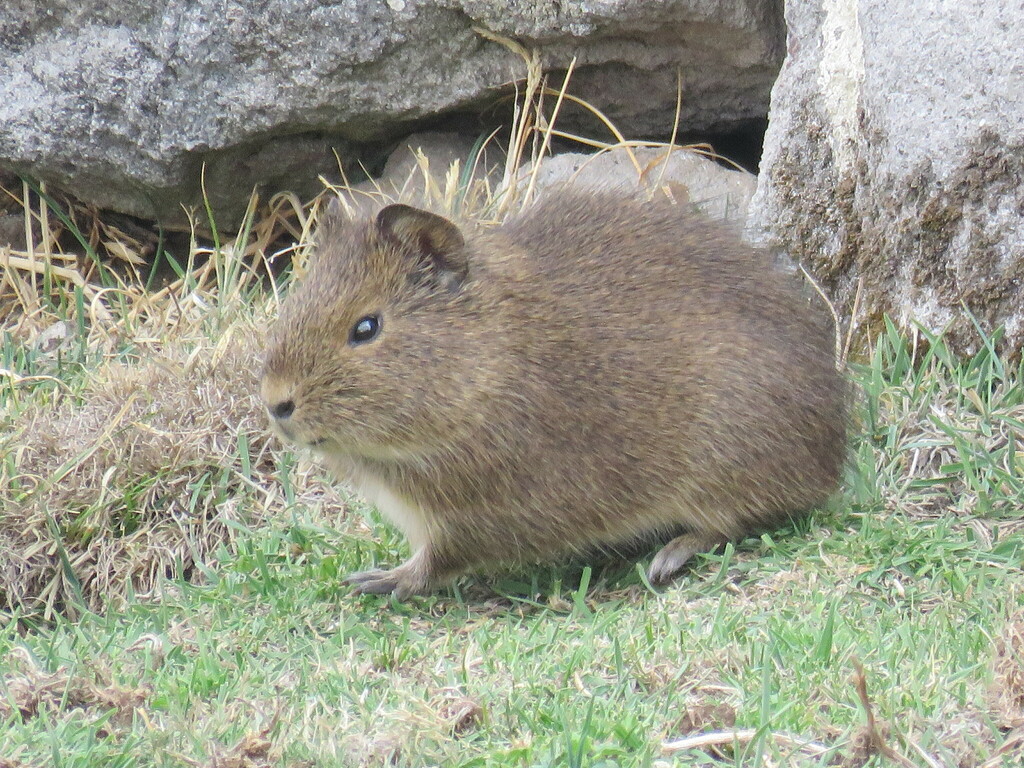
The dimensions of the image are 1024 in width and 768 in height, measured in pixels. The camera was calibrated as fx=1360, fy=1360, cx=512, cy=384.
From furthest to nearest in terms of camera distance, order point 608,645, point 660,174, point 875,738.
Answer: point 660,174 < point 608,645 < point 875,738

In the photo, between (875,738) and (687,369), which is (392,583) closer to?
(687,369)

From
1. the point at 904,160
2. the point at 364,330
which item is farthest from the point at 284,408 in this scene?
the point at 904,160

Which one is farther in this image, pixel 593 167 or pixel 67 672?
pixel 593 167

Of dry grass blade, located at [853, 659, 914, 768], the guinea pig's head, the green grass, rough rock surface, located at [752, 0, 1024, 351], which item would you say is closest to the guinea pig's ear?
the guinea pig's head

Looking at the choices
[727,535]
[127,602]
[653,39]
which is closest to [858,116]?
[653,39]

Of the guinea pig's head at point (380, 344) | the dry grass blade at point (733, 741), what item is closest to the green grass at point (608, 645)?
the dry grass blade at point (733, 741)

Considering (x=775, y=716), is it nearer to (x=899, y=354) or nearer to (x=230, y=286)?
(x=899, y=354)
